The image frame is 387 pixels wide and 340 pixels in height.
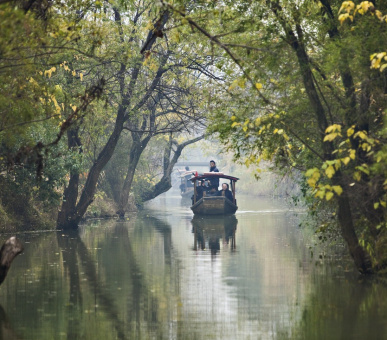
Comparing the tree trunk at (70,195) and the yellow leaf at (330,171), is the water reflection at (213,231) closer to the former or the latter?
the tree trunk at (70,195)

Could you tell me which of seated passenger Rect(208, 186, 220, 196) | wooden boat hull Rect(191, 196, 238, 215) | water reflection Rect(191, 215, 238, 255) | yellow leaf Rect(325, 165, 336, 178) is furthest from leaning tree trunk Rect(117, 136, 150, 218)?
yellow leaf Rect(325, 165, 336, 178)

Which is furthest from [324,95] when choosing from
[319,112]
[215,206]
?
[215,206]

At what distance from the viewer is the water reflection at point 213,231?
21719 mm

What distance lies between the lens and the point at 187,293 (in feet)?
42.1

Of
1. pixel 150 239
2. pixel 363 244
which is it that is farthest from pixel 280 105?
pixel 150 239

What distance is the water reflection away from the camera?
71.3ft

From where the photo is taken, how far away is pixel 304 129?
14.5 meters

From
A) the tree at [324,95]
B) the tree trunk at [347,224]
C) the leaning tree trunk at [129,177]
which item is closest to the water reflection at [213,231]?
the leaning tree trunk at [129,177]

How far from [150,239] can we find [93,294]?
36.4ft

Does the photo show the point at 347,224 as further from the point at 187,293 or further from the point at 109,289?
the point at 109,289

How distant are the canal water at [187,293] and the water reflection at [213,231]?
16 centimetres

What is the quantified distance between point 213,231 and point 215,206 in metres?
9.38

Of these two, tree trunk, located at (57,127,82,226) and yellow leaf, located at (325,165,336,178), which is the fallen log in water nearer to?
yellow leaf, located at (325,165,336,178)

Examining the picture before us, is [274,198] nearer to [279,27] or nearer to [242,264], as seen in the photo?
[242,264]
